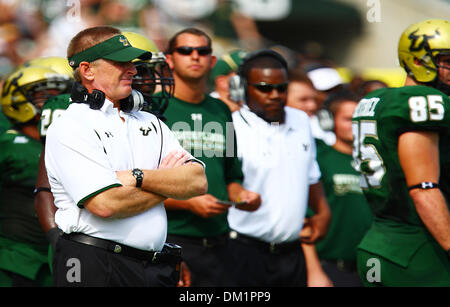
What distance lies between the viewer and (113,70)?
3.64 m

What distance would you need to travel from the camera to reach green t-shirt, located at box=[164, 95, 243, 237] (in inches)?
205

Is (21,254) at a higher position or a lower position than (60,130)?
lower

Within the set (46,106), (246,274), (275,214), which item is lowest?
(246,274)

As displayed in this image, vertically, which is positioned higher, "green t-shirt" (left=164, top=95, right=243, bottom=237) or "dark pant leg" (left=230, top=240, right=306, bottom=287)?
"green t-shirt" (left=164, top=95, right=243, bottom=237)

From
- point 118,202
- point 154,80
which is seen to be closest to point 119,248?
point 118,202

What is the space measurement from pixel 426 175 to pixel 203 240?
5.89ft

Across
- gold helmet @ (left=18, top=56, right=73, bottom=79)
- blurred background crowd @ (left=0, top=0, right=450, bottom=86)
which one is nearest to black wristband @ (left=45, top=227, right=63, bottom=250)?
gold helmet @ (left=18, top=56, right=73, bottom=79)

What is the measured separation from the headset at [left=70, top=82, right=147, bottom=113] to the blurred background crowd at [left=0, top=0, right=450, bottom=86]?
5921 mm

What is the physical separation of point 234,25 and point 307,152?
33.6ft

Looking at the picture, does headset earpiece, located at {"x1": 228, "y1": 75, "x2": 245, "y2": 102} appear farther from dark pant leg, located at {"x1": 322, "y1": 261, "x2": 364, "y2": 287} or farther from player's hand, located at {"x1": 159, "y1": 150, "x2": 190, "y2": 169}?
player's hand, located at {"x1": 159, "y1": 150, "x2": 190, "y2": 169}

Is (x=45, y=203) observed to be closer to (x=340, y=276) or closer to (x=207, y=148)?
(x=207, y=148)

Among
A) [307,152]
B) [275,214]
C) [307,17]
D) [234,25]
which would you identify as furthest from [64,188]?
[307,17]
